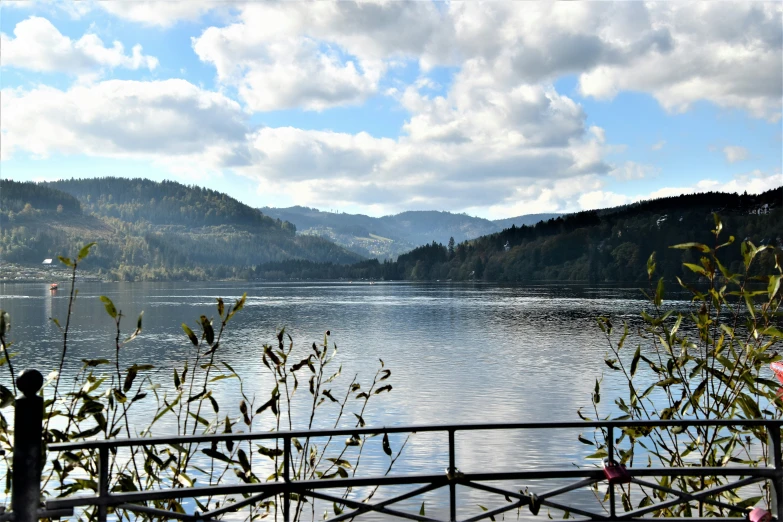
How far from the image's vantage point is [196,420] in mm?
6664

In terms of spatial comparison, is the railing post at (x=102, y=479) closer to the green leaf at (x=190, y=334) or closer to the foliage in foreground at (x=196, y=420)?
the foliage in foreground at (x=196, y=420)

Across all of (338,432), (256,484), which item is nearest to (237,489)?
(256,484)

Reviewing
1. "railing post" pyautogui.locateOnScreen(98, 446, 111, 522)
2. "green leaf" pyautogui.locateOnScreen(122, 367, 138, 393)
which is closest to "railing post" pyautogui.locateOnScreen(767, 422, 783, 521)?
"railing post" pyautogui.locateOnScreen(98, 446, 111, 522)

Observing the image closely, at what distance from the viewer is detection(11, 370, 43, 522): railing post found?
4.27 m

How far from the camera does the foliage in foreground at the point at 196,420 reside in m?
6.63

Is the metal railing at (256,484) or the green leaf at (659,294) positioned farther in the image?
the green leaf at (659,294)

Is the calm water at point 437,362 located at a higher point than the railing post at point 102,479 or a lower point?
lower

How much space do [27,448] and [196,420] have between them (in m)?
2.41

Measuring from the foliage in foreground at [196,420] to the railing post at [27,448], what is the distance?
1.86 feet

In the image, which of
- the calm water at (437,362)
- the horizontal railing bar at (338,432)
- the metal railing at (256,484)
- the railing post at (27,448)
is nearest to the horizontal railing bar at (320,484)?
the metal railing at (256,484)

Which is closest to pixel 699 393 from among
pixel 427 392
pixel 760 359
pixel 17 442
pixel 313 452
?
pixel 760 359

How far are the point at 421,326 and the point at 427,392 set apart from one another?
42.5 meters

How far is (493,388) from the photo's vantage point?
4091 centimetres

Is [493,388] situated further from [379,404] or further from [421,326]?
[421,326]
